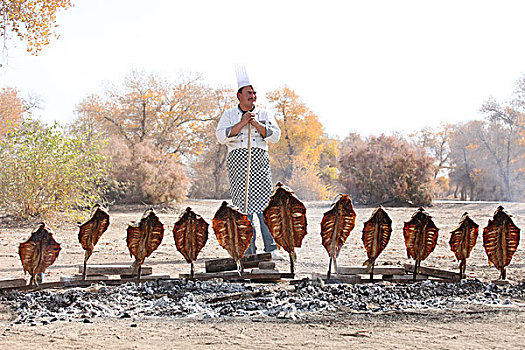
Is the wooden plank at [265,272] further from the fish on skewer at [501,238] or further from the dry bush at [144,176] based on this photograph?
the dry bush at [144,176]

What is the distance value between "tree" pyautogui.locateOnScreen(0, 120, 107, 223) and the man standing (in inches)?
250

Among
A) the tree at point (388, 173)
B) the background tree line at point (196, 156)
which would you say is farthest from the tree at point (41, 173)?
the tree at point (388, 173)

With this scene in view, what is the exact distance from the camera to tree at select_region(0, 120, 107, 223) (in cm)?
1034

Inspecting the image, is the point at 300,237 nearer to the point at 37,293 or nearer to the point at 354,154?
the point at 37,293

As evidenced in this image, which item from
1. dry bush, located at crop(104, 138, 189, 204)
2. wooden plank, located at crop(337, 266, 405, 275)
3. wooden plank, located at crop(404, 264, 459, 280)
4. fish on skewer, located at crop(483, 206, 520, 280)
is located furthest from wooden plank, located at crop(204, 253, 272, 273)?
dry bush, located at crop(104, 138, 189, 204)

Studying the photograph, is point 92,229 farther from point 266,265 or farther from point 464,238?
point 464,238

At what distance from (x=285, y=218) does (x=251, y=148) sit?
1.71 meters

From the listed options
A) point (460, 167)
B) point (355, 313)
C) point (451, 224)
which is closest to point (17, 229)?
point (355, 313)

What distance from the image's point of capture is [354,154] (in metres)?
22.0

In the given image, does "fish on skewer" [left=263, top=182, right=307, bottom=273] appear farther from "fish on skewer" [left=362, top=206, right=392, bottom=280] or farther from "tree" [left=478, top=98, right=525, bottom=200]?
"tree" [left=478, top=98, right=525, bottom=200]

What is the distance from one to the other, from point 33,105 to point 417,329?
138 ft

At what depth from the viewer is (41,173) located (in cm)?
1034

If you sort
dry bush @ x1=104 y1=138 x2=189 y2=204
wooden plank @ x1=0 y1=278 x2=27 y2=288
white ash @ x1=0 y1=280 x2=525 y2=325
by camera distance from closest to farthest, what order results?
white ash @ x1=0 y1=280 x2=525 y2=325, wooden plank @ x1=0 y1=278 x2=27 y2=288, dry bush @ x1=104 y1=138 x2=189 y2=204

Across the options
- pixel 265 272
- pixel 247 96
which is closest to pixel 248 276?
pixel 265 272
